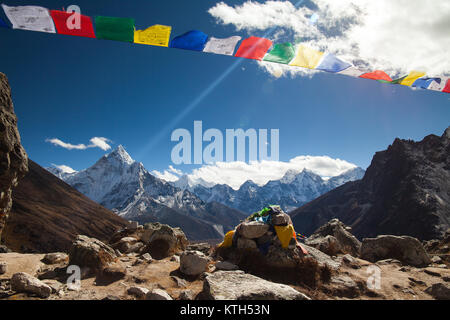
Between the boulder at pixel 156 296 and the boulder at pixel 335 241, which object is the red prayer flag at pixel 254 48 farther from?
the boulder at pixel 156 296

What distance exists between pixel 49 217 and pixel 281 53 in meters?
136

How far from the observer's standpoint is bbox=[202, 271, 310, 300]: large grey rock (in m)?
4.95

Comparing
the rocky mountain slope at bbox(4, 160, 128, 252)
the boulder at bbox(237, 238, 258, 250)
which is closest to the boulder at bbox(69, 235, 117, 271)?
the boulder at bbox(237, 238, 258, 250)

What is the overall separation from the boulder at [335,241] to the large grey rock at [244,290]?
269 inches

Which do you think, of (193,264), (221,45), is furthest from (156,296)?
(221,45)

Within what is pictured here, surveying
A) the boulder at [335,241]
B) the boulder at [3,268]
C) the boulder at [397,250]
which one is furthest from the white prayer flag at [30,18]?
the boulder at [397,250]

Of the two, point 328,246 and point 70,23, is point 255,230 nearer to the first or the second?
point 328,246

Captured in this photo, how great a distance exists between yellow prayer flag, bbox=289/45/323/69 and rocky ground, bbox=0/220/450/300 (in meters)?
9.28

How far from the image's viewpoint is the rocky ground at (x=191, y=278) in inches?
210

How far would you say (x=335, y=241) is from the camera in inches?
463

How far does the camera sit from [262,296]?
494 centimetres
